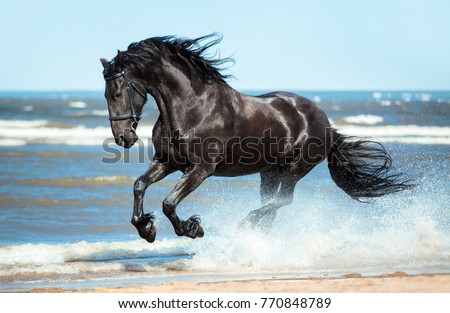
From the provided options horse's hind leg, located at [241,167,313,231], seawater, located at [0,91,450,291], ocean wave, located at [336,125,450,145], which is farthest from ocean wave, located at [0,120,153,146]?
horse's hind leg, located at [241,167,313,231]

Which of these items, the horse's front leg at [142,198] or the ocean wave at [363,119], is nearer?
the horse's front leg at [142,198]

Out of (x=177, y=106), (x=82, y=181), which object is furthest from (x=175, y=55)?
(x=82, y=181)

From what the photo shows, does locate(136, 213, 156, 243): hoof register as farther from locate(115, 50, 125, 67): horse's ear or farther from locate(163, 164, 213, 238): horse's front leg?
locate(115, 50, 125, 67): horse's ear

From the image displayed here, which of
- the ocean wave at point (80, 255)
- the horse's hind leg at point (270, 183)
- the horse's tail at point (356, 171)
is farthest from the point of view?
the horse's tail at point (356, 171)

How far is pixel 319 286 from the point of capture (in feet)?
23.0

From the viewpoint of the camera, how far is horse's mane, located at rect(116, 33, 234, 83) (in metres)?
7.83

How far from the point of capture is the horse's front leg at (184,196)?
7836 mm

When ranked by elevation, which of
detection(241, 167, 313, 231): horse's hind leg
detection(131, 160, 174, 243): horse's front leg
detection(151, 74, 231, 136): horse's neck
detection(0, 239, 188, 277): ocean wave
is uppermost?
detection(151, 74, 231, 136): horse's neck

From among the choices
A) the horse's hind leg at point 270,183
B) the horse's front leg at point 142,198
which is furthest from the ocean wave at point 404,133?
the horse's front leg at point 142,198

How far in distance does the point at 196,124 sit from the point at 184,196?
2.23 feet

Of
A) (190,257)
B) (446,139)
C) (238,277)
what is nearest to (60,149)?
(446,139)

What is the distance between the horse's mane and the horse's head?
9 cm

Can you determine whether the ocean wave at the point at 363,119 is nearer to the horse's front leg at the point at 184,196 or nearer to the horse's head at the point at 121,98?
the horse's front leg at the point at 184,196

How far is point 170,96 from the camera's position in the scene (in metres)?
7.99
